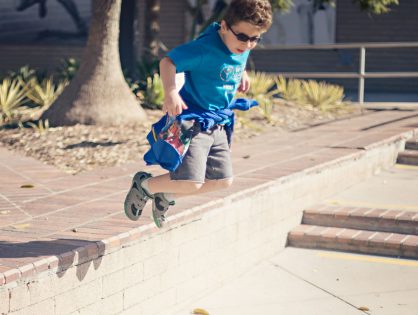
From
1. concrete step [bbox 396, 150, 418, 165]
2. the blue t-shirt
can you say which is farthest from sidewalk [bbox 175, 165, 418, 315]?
concrete step [bbox 396, 150, 418, 165]

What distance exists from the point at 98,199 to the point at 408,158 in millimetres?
5034

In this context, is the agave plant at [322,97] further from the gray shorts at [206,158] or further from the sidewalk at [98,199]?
the gray shorts at [206,158]

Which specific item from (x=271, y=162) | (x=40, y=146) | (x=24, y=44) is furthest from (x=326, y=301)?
(x=24, y=44)

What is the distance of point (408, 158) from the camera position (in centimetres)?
1080

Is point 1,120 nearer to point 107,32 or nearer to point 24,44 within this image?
point 107,32

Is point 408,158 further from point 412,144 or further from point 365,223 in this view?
point 365,223

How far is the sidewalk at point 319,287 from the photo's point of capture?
615cm

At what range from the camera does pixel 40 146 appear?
9953 mm

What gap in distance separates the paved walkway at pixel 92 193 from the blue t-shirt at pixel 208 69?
0.96 meters

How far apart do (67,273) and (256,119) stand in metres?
7.75

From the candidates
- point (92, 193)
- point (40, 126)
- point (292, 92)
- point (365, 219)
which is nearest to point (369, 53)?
point (292, 92)

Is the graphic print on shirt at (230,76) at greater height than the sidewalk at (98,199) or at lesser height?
greater

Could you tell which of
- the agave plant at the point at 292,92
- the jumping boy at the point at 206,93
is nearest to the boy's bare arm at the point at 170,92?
the jumping boy at the point at 206,93

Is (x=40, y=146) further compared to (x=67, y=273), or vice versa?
(x=40, y=146)
